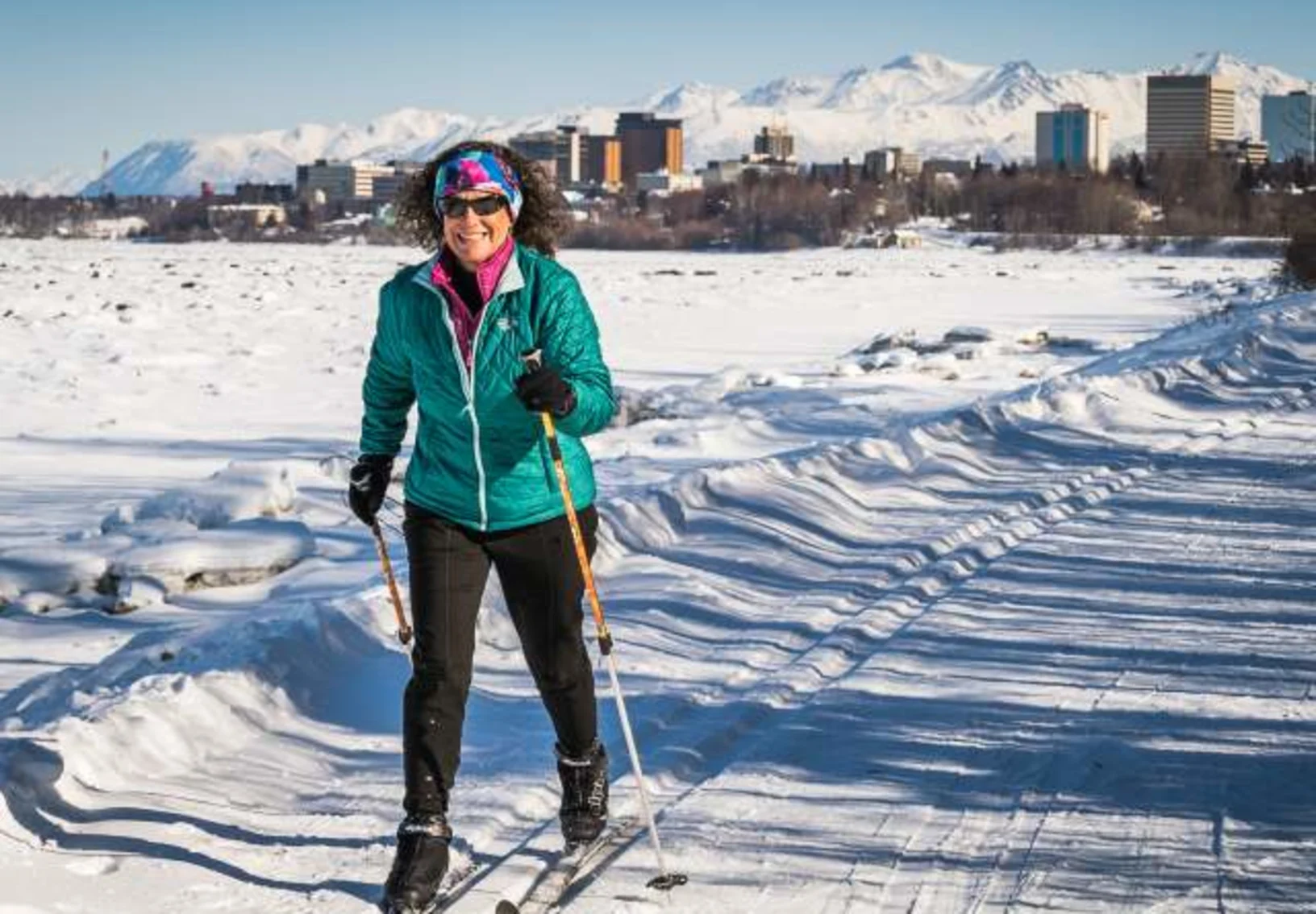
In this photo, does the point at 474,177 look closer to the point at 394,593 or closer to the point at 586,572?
the point at 586,572

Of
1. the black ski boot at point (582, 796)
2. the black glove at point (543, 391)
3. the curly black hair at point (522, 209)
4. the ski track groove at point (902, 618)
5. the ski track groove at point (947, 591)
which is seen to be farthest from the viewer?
the ski track groove at point (902, 618)

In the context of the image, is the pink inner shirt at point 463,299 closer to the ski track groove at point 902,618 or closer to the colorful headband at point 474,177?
the colorful headband at point 474,177

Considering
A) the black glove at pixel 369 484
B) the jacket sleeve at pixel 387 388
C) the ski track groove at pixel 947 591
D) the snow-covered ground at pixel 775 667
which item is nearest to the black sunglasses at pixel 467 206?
the jacket sleeve at pixel 387 388

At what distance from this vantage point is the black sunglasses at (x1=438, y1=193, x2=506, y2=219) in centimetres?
429

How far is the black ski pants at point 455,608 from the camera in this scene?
4.38m

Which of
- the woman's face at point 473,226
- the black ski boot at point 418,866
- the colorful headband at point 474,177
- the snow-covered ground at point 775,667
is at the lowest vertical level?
the snow-covered ground at point 775,667

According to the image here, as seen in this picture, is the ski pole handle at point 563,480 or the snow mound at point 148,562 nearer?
A: the ski pole handle at point 563,480

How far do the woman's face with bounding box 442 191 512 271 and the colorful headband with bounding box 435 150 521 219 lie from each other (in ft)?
0.06

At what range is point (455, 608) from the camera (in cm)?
438

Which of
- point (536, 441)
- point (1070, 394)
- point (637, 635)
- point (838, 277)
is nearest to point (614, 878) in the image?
point (536, 441)

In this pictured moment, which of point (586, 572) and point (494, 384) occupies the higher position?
point (494, 384)

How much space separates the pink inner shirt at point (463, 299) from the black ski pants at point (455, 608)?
0.44m

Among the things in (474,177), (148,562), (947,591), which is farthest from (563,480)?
(148,562)

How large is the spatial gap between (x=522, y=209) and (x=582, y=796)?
156 cm
